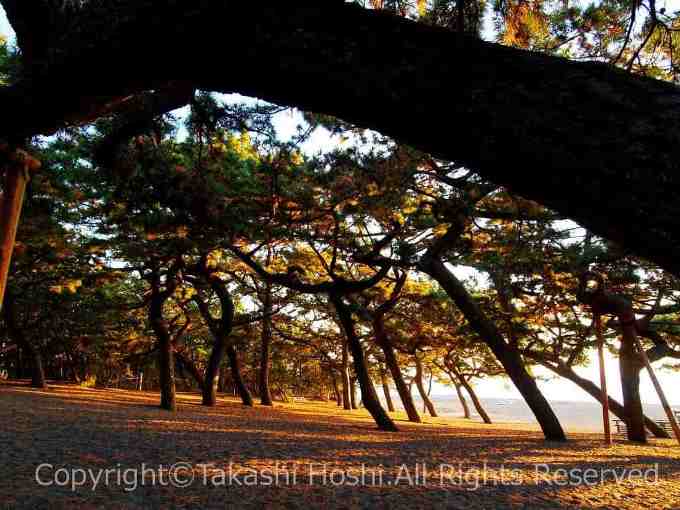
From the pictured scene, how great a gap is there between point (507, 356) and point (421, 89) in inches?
385

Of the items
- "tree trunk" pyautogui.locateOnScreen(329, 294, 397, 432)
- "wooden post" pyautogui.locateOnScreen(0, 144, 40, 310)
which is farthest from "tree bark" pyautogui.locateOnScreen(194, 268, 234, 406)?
"wooden post" pyautogui.locateOnScreen(0, 144, 40, 310)

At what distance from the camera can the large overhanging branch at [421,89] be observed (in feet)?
3.50

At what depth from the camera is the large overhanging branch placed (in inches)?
42.0

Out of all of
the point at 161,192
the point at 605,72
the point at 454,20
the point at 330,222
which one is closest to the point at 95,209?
the point at 161,192

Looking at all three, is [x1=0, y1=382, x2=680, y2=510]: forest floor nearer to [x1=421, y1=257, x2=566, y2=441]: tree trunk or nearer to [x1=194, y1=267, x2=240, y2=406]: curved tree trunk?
[x1=421, y1=257, x2=566, y2=441]: tree trunk

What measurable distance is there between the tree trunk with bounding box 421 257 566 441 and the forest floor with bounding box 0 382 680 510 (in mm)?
2059

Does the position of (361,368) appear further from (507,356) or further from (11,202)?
(11,202)

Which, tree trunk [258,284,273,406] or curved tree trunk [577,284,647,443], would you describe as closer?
curved tree trunk [577,284,647,443]

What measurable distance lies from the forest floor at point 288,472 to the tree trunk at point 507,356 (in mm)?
2059

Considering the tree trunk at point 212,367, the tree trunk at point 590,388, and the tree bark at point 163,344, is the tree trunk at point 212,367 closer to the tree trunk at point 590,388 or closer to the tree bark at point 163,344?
the tree bark at point 163,344

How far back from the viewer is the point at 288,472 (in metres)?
4.84

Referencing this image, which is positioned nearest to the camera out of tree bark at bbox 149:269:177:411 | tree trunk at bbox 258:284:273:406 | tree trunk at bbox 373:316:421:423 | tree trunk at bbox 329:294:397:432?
tree trunk at bbox 329:294:397:432

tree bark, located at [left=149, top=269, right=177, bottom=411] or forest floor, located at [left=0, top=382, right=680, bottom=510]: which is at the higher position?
tree bark, located at [left=149, top=269, right=177, bottom=411]

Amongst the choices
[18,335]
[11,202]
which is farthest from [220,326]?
[11,202]
